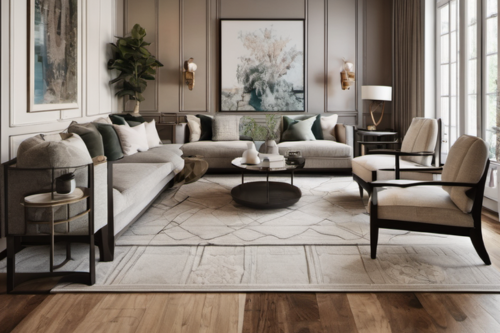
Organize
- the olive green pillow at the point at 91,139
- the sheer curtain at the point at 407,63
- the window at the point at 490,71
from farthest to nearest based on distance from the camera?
1. the sheer curtain at the point at 407,63
2. the window at the point at 490,71
3. the olive green pillow at the point at 91,139

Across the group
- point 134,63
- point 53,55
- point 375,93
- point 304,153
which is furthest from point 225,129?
point 53,55

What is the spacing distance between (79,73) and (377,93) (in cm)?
410

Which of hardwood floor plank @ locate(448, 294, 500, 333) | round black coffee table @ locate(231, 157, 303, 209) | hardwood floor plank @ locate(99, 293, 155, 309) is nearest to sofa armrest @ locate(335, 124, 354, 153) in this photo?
round black coffee table @ locate(231, 157, 303, 209)

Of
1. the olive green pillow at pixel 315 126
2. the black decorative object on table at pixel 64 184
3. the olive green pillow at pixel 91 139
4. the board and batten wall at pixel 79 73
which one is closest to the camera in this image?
the black decorative object on table at pixel 64 184

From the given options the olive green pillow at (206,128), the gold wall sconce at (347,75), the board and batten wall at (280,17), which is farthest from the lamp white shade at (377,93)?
the olive green pillow at (206,128)

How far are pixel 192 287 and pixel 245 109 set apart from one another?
4627mm

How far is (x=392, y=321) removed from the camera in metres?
1.81

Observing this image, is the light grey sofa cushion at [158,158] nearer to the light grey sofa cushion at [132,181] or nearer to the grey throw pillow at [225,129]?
the light grey sofa cushion at [132,181]

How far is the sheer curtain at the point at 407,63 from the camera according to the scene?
5402 mm

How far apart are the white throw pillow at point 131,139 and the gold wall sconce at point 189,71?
181 cm

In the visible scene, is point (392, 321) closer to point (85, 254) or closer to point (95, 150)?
point (85, 254)

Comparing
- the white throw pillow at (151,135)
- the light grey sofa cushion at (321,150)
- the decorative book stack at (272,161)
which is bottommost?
the decorative book stack at (272,161)

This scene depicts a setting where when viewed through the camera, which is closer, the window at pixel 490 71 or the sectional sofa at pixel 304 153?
the window at pixel 490 71

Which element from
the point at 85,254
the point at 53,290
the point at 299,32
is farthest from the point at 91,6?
the point at 53,290
